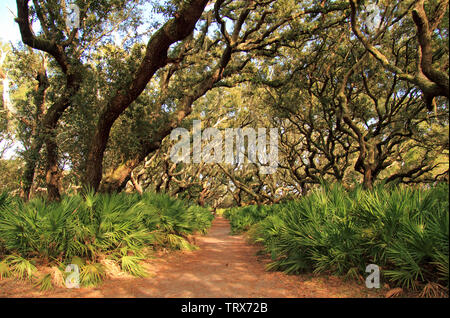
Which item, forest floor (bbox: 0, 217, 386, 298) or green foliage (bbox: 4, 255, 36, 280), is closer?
forest floor (bbox: 0, 217, 386, 298)

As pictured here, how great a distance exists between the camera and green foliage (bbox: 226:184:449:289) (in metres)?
3.58

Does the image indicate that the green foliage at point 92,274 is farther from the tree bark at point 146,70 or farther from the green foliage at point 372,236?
the tree bark at point 146,70

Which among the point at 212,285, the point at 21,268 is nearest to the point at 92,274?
the point at 21,268

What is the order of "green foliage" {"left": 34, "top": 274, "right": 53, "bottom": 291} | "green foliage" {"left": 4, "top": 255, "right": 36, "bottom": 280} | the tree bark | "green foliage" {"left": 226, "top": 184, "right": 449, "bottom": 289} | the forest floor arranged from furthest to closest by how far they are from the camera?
the tree bark < "green foliage" {"left": 4, "top": 255, "right": 36, "bottom": 280} < "green foliage" {"left": 34, "top": 274, "right": 53, "bottom": 291} < the forest floor < "green foliage" {"left": 226, "top": 184, "right": 449, "bottom": 289}

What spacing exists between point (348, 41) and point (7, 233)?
13.4 meters

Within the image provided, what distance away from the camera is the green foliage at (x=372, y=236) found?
A: 11.8 ft

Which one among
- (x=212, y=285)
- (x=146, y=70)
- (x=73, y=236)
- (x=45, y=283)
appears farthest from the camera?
(x=146, y=70)

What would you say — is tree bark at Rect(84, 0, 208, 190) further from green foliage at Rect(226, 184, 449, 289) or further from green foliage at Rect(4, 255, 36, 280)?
green foliage at Rect(226, 184, 449, 289)

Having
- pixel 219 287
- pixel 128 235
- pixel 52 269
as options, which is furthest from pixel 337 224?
pixel 52 269

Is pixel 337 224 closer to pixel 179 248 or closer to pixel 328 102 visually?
pixel 179 248

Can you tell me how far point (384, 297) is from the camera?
3.70m

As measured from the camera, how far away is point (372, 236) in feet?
14.6

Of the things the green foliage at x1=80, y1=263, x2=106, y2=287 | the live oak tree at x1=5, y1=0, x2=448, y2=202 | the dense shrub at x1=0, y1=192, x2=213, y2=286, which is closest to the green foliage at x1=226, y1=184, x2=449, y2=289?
the live oak tree at x1=5, y1=0, x2=448, y2=202

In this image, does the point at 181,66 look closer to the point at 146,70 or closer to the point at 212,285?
the point at 146,70
